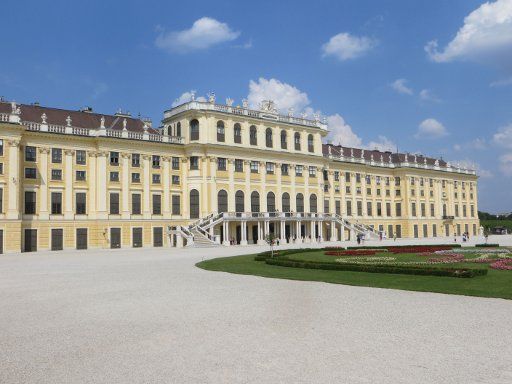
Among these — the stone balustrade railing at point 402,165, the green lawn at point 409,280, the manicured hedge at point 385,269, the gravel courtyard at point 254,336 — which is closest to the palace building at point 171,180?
the stone balustrade railing at point 402,165

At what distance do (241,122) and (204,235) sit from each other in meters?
19.1

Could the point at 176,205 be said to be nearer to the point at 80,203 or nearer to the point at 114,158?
the point at 114,158

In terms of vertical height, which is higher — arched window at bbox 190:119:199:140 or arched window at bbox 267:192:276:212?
arched window at bbox 190:119:199:140

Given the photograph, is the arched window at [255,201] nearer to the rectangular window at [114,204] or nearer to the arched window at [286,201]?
the arched window at [286,201]

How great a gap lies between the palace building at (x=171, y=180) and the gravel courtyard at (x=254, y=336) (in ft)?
136

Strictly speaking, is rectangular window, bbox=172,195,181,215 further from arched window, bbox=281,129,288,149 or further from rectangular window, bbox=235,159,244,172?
arched window, bbox=281,129,288,149

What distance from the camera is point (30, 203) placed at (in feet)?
191

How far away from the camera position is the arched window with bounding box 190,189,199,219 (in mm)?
69625

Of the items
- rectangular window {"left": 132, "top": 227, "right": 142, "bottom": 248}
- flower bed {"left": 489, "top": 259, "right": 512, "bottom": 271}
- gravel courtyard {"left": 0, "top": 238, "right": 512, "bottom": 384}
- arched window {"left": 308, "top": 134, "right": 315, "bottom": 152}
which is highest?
arched window {"left": 308, "top": 134, "right": 315, "bottom": 152}

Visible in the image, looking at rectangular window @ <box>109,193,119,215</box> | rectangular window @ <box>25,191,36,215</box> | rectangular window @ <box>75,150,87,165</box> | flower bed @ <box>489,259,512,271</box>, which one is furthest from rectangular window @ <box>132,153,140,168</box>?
flower bed @ <box>489,259,512,271</box>

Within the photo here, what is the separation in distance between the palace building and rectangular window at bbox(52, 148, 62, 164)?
0.40 feet

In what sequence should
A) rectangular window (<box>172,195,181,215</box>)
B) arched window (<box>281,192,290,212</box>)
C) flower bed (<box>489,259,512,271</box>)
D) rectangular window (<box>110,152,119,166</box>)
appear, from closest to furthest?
flower bed (<box>489,259,512,271</box>)
rectangular window (<box>110,152,119,166</box>)
rectangular window (<box>172,195,181,215</box>)
arched window (<box>281,192,290,212</box>)

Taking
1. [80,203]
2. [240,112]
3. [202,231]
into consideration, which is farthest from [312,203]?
[80,203]

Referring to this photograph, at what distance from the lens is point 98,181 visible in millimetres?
62500
